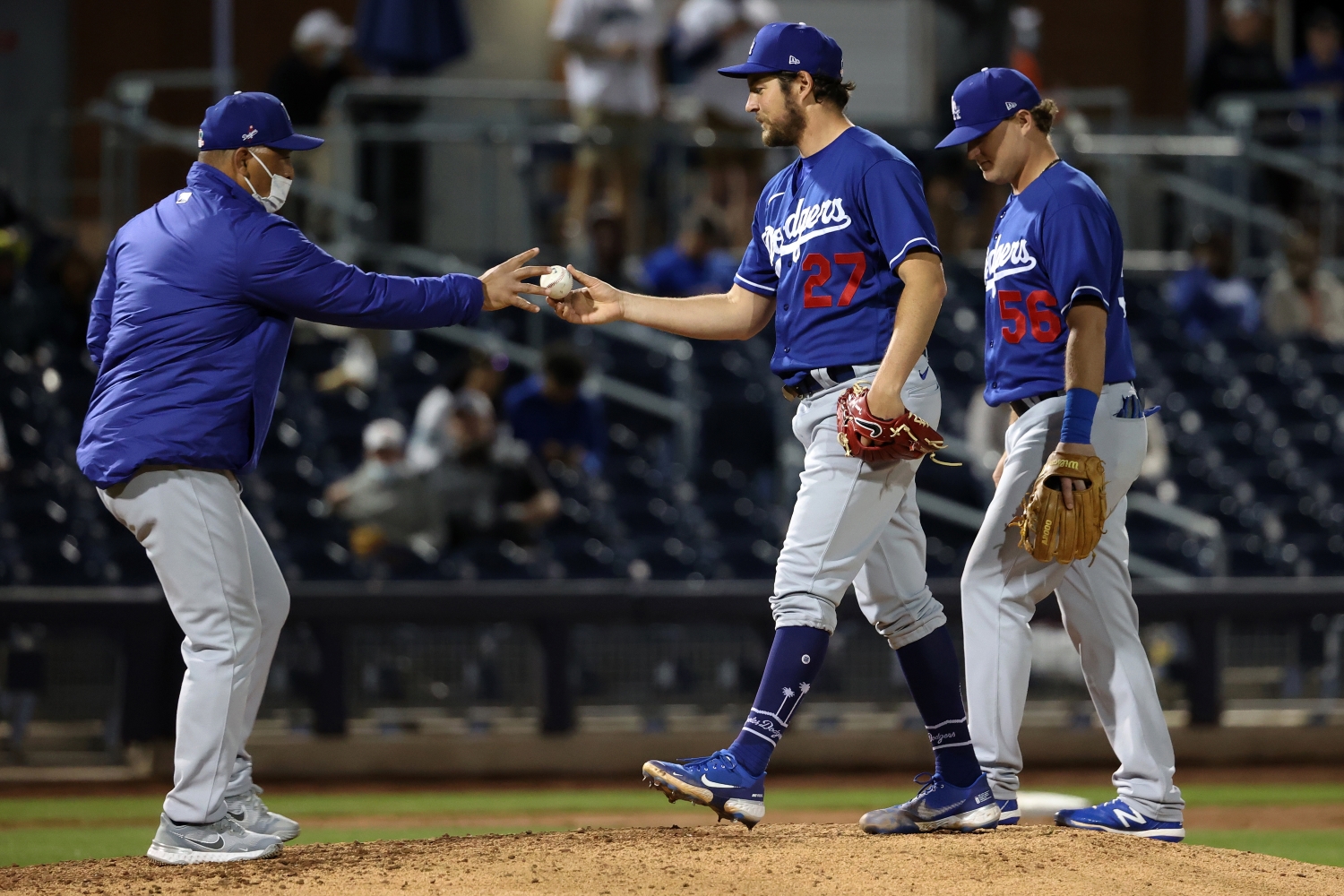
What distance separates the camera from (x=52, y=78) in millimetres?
15156

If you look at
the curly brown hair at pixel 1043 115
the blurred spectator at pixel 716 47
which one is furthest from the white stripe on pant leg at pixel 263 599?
the blurred spectator at pixel 716 47

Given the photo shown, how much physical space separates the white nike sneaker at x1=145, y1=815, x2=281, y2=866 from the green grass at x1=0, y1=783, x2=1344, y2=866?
5.02 feet

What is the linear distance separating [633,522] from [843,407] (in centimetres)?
588

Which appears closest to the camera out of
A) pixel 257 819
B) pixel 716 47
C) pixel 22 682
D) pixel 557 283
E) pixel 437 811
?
pixel 557 283

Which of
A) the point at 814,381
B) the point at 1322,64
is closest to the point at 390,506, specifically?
the point at 814,381

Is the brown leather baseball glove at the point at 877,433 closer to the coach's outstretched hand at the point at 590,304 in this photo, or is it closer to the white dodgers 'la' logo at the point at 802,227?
the white dodgers 'la' logo at the point at 802,227

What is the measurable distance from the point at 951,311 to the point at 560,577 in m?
4.16

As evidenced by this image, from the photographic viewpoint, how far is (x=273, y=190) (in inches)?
201

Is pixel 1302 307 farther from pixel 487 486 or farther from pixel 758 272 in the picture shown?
pixel 758 272

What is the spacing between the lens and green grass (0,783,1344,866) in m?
6.88

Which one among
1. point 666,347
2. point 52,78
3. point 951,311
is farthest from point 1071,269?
point 52,78

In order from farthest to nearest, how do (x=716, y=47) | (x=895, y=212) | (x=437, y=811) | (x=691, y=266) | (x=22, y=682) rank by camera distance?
(x=716, y=47)
(x=691, y=266)
(x=22, y=682)
(x=437, y=811)
(x=895, y=212)

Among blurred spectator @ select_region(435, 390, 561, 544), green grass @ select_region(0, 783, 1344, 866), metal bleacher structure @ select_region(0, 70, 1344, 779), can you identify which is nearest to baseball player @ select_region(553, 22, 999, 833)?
green grass @ select_region(0, 783, 1344, 866)

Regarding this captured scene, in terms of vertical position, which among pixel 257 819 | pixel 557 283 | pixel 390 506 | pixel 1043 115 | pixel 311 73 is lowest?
pixel 257 819
